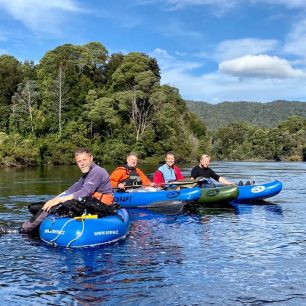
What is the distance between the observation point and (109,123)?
172ft

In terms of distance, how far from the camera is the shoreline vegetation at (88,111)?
167 feet

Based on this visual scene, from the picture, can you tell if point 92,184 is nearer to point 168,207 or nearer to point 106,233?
point 106,233

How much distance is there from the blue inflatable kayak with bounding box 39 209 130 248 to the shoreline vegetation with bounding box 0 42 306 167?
3713 cm

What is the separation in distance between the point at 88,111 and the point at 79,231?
46.7m

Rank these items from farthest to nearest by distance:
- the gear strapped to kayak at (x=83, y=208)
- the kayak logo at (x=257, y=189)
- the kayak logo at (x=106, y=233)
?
the kayak logo at (x=257, y=189) → the gear strapped to kayak at (x=83, y=208) → the kayak logo at (x=106, y=233)

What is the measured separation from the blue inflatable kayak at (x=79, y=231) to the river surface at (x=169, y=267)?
0.15 metres

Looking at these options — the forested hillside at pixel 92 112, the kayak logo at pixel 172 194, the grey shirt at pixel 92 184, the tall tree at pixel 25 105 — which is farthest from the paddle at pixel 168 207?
the tall tree at pixel 25 105

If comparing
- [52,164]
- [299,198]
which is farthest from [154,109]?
[299,198]

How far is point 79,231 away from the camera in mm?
7445

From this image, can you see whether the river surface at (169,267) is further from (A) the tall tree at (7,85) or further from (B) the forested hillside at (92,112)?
(A) the tall tree at (7,85)

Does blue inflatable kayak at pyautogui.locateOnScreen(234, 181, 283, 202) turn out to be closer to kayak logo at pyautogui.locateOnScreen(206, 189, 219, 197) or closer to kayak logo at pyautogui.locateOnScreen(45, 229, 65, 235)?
kayak logo at pyautogui.locateOnScreen(206, 189, 219, 197)

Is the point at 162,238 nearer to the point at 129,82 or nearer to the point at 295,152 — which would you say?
the point at 129,82

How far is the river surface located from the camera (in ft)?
17.0

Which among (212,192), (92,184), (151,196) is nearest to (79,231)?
(92,184)
